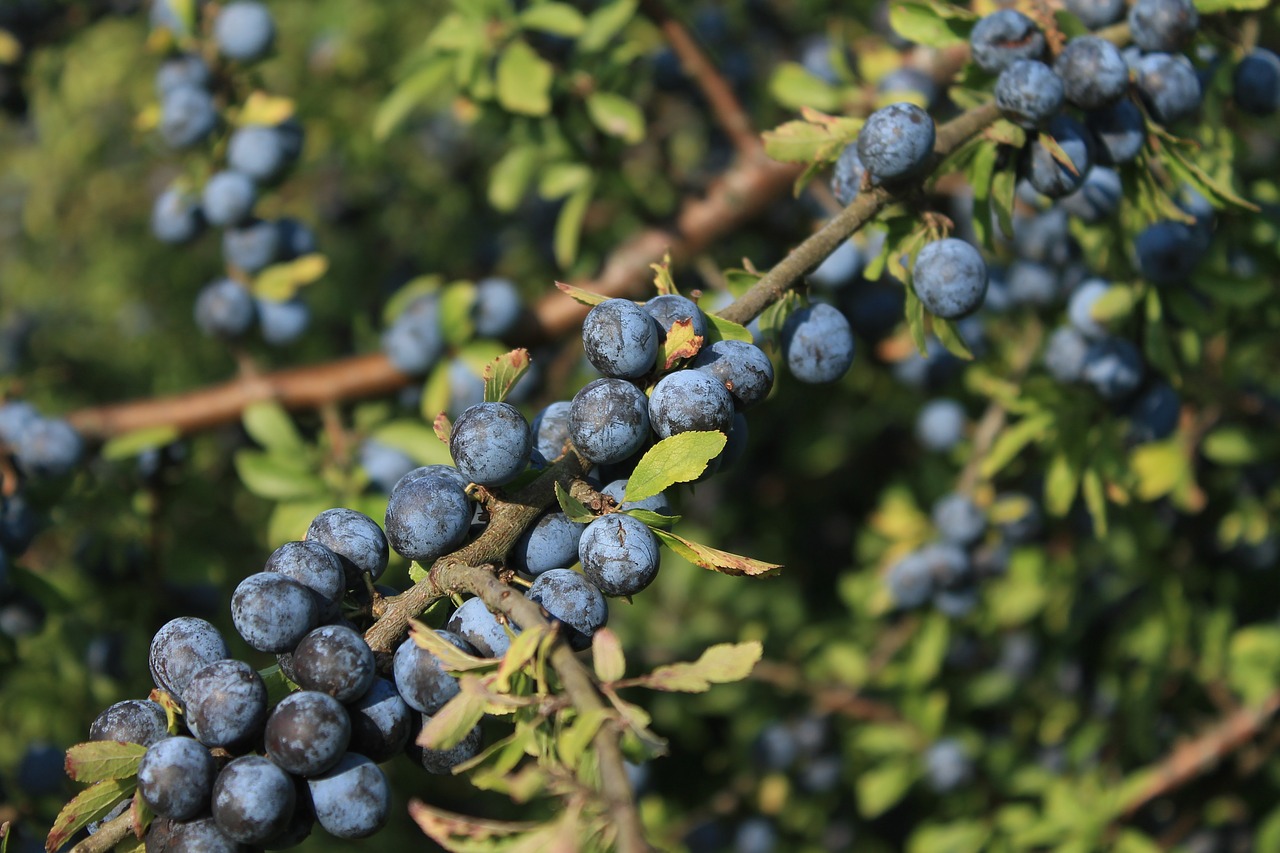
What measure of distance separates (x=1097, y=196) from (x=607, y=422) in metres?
1.07

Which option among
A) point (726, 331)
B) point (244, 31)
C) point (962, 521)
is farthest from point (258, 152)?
point (962, 521)

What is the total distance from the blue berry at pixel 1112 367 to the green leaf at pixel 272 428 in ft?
5.40

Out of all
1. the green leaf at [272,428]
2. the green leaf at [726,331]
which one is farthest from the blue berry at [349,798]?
the green leaf at [272,428]

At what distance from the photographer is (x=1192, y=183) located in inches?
67.2

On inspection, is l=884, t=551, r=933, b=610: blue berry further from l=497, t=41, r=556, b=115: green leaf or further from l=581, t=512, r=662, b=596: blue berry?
l=581, t=512, r=662, b=596: blue berry

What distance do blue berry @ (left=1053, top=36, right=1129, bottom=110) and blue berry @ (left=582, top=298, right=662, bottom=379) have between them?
74 centimetres

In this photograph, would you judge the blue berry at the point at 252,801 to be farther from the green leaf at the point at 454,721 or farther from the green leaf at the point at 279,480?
the green leaf at the point at 279,480

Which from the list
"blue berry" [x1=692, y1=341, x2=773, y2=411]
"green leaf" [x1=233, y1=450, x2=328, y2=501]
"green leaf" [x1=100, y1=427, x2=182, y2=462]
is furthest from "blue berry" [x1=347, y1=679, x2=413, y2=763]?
"green leaf" [x1=100, y1=427, x2=182, y2=462]

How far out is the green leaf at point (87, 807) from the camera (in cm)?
113

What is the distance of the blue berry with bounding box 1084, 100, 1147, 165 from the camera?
1651 mm

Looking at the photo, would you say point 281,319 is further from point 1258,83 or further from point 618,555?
point 1258,83

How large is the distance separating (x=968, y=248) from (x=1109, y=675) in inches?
77.0

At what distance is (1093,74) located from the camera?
1538 millimetres

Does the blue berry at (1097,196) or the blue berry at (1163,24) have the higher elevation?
the blue berry at (1163,24)
